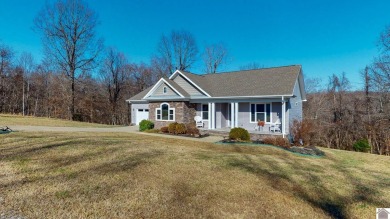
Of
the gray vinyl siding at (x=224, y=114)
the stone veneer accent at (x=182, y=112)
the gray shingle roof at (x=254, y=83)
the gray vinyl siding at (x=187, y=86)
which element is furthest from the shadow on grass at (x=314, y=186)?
the gray vinyl siding at (x=187, y=86)

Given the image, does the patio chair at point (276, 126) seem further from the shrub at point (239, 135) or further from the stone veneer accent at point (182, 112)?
the stone veneer accent at point (182, 112)

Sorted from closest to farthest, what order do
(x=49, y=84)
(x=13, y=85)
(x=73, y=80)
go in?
(x=73, y=80) → (x=13, y=85) → (x=49, y=84)

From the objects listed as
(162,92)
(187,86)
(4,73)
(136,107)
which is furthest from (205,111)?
(4,73)

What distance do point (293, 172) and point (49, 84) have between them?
41.4m

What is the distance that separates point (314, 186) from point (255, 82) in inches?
518

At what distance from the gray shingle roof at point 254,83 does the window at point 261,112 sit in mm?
1200

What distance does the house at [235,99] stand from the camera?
1534 cm

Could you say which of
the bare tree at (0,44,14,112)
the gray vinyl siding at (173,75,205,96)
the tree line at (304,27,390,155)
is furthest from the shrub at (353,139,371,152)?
the bare tree at (0,44,14,112)

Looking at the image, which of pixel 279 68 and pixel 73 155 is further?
pixel 279 68

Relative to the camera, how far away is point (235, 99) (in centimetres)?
1627

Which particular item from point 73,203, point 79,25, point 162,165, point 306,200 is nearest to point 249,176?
point 306,200

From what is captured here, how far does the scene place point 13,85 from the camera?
3281 cm

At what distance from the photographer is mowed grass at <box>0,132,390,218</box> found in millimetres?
3762

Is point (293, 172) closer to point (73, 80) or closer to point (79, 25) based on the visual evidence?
point (73, 80)
